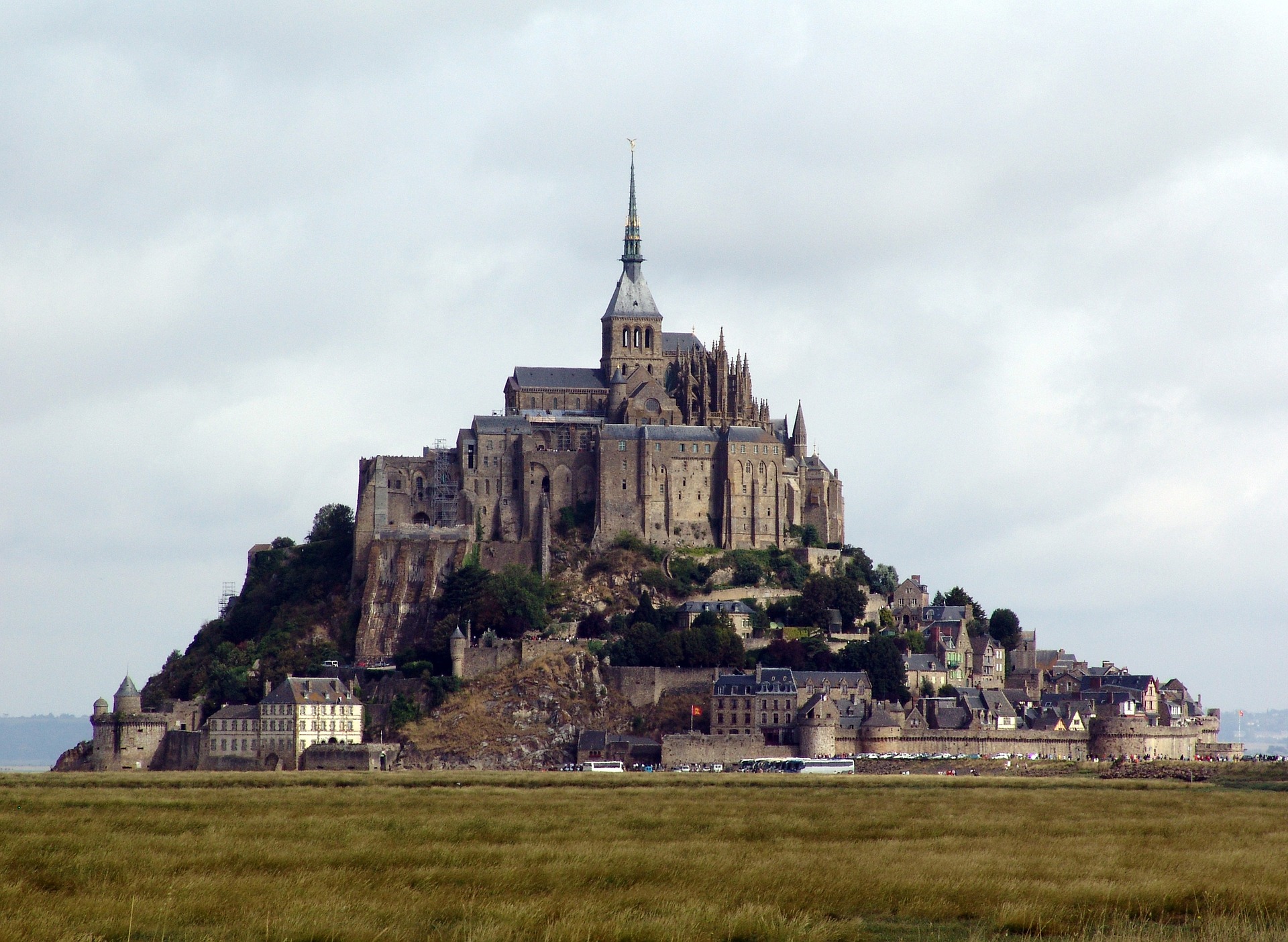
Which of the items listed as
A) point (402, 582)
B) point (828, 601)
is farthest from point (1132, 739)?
point (402, 582)

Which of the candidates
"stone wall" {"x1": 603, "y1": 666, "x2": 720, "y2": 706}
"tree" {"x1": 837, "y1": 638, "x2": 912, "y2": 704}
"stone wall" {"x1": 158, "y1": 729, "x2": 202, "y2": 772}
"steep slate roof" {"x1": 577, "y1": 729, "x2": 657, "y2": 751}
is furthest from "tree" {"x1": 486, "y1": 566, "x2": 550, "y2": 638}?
"stone wall" {"x1": 158, "y1": 729, "x2": 202, "y2": 772}

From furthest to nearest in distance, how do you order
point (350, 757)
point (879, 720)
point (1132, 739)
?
point (1132, 739), point (879, 720), point (350, 757)

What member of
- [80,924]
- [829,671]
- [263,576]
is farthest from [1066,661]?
[80,924]

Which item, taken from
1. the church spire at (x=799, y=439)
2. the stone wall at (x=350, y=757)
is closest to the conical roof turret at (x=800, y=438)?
the church spire at (x=799, y=439)

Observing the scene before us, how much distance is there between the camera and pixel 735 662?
380ft

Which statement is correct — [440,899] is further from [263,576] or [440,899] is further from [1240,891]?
[263,576]

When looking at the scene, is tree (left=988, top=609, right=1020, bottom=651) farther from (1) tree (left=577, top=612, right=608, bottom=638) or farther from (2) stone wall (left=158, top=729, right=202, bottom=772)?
(2) stone wall (left=158, top=729, right=202, bottom=772)

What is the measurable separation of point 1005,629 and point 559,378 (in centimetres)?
3849

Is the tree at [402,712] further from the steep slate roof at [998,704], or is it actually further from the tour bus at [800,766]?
the steep slate roof at [998,704]

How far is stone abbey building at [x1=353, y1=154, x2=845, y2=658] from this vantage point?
124 meters

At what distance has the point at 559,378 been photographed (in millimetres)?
138625

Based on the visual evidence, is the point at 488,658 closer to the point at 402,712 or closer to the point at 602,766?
the point at 402,712

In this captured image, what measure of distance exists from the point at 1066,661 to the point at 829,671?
3332 cm

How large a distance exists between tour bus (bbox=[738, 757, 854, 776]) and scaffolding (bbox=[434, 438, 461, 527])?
31.7m
